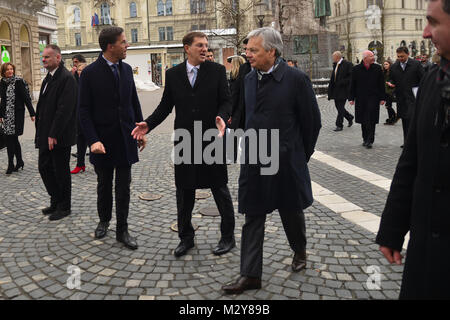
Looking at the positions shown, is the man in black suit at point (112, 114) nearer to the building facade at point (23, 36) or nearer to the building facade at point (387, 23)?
the building facade at point (23, 36)

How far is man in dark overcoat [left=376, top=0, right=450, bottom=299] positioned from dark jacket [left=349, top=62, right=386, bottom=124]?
8009 mm

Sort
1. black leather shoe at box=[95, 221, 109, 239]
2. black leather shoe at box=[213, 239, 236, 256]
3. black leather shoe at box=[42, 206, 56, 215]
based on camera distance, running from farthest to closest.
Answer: black leather shoe at box=[42, 206, 56, 215]
black leather shoe at box=[95, 221, 109, 239]
black leather shoe at box=[213, 239, 236, 256]

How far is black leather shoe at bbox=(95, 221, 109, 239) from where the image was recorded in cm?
480

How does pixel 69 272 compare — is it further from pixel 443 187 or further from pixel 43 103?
pixel 443 187

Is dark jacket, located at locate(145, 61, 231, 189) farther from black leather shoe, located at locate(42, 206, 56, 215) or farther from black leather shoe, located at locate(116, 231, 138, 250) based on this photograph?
black leather shoe, located at locate(42, 206, 56, 215)

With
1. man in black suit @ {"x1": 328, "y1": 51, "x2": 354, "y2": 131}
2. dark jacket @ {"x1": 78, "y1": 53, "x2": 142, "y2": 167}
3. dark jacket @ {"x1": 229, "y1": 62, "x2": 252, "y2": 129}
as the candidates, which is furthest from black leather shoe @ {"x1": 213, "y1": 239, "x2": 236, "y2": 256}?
man in black suit @ {"x1": 328, "y1": 51, "x2": 354, "y2": 131}

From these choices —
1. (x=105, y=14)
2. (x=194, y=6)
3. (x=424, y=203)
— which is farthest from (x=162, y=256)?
(x=105, y=14)

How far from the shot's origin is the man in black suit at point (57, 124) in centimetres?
546

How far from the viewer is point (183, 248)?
425 centimetres

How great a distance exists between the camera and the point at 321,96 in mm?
23938

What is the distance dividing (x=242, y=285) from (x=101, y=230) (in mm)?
1997

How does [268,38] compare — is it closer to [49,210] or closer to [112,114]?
[112,114]
